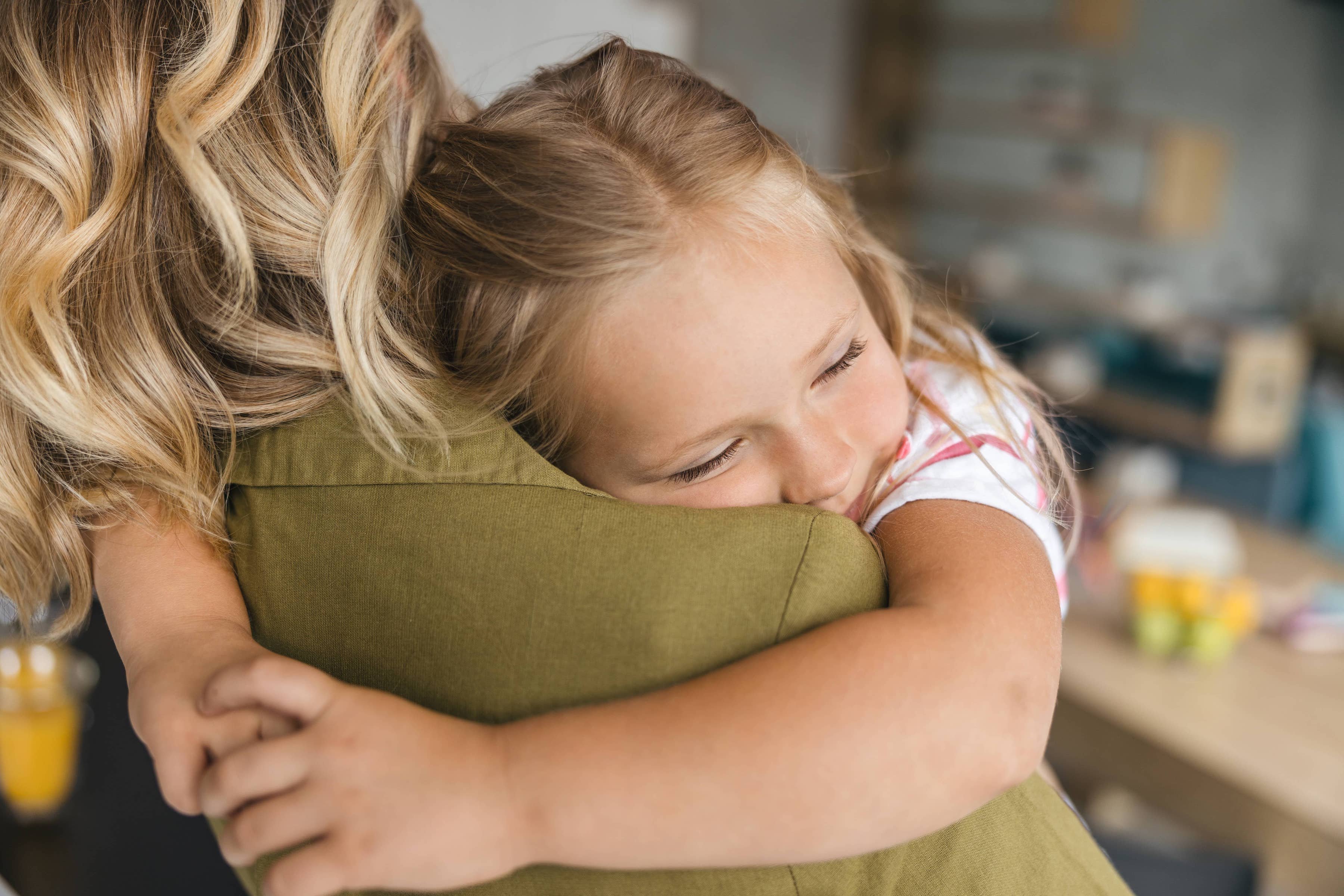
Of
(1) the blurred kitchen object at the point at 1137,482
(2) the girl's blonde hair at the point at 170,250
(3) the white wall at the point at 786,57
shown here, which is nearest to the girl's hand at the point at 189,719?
(2) the girl's blonde hair at the point at 170,250

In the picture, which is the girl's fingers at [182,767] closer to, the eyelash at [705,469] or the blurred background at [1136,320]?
the eyelash at [705,469]

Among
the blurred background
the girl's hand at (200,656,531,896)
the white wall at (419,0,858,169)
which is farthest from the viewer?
the white wall at (419,0,858,169)

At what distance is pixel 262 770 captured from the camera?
1.68ft

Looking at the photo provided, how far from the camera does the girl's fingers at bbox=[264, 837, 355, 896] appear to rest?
1.62 feet

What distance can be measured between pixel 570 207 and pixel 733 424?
0.19 metres

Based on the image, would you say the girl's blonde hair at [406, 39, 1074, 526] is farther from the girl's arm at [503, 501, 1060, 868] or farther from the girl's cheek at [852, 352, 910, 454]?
the girl's arm at [503, 501, 1060, 868]

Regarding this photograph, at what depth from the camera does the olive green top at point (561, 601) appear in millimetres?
553

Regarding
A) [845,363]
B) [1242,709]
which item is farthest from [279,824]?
[1242,709]

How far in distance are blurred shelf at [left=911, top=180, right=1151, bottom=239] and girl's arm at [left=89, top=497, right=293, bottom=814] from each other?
16.2 ft

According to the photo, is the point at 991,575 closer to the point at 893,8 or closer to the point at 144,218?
the point at 144,218

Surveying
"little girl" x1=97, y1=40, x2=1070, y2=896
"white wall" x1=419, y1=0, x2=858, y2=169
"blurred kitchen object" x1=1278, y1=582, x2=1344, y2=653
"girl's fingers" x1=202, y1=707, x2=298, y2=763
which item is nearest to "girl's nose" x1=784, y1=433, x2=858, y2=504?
"little girl" x1=97, y1=40, x2=1070, y2=896

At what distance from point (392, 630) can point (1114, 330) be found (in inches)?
194

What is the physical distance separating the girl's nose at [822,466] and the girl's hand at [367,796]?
323mm

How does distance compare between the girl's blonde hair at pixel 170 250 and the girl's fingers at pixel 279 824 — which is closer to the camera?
the girl's fingers at pixel 279 824
